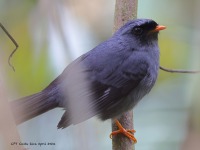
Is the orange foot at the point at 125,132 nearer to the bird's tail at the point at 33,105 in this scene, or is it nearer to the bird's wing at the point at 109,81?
the bird's wing at the point at 109,81

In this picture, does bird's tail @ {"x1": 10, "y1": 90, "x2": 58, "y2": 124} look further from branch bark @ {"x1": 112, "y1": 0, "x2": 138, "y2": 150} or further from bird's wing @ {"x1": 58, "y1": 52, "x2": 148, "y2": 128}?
branch bark @ {"x1": 112, "y1": 0, "x2": 138, "y2": 150}

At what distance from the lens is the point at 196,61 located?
3562mm

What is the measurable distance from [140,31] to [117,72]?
50cm

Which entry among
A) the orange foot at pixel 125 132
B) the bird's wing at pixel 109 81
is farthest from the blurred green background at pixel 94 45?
the bird's wing at pixel 109 81

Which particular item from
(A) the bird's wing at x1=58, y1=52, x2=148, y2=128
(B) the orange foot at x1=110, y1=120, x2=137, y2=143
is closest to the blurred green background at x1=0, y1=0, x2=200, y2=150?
(B) the orange foot at x1=110, y1=120, x2=137, y2=143

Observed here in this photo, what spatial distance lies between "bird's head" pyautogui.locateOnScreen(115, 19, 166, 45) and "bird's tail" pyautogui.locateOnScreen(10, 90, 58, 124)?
960 millimetres

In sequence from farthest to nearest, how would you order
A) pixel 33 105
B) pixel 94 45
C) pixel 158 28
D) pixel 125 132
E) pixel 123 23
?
pixel 123 23, pixel 94 45, pixel 158 28, pixel 125 132, pixel 33 105

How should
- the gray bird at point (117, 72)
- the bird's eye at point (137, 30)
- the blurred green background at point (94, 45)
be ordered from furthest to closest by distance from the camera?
the bird's eye at point (137, 30), the gray bird at point (117, 72), the blurred green background at point (94, 45)

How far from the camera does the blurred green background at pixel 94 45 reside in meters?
3.01

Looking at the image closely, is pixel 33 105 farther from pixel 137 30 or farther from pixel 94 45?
pixel 137 30

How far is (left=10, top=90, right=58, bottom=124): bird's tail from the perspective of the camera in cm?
279

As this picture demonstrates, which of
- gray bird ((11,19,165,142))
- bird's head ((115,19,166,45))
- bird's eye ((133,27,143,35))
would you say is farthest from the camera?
bird's eye ((133,27,143,35))

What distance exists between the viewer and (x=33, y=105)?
10.5ft

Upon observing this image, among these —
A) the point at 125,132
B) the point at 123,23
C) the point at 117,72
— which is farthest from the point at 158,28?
the point at 125,132
